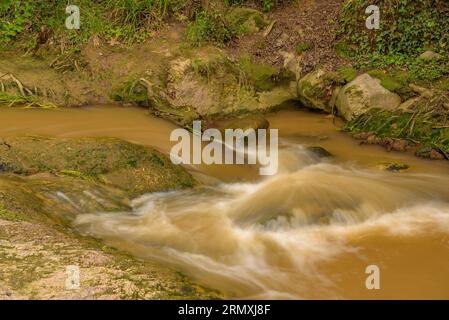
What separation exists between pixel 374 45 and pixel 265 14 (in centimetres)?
263

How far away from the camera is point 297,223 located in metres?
5.56

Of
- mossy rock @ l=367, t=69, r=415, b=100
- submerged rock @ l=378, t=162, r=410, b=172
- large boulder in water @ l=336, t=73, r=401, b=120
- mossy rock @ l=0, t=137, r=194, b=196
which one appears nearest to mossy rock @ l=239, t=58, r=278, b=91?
large boulder in water @ l=336, t=73, r=401, b=120

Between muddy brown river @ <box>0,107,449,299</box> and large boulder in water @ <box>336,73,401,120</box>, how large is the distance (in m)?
0.82

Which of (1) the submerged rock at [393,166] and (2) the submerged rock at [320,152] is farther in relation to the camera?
(2) the submerged rock at [320,152]

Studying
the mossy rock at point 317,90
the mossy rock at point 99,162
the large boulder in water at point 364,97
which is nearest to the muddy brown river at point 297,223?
the mossy rock at point 99,162

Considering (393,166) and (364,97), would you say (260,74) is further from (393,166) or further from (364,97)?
(393,166)

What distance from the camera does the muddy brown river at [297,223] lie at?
438 centimetres

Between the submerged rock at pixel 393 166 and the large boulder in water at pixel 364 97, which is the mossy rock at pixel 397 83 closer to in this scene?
the large boulder in water at pixel 364 97

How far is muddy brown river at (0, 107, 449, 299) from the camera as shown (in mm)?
4383

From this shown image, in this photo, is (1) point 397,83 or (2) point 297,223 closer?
(2) point 297,223

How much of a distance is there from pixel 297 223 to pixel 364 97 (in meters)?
3.96

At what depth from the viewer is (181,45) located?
33.6 feet

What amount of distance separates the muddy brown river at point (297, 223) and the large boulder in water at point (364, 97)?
2.70 ft

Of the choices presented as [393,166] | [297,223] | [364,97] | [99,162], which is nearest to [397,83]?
[364,97]
